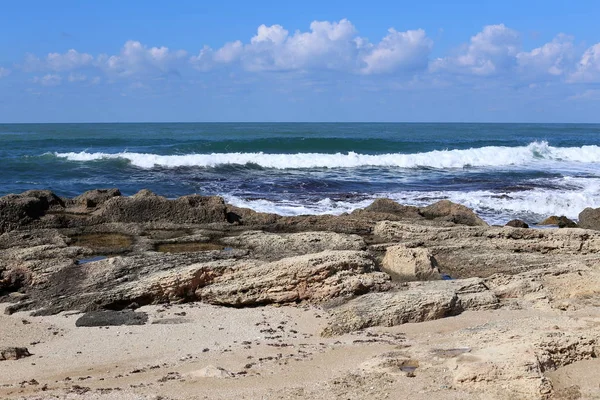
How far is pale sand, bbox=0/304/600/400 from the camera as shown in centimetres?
643

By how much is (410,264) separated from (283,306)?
224 centimetres

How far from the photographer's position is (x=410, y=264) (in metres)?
10.5

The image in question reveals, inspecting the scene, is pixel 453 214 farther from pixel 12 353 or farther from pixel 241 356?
pixel 12 353

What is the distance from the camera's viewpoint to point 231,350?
7793 millimetres

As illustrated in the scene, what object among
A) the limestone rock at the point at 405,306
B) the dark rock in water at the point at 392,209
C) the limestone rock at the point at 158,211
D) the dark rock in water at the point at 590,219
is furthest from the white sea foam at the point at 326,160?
the limestone rock at the point at 405,306

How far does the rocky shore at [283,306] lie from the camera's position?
21.6ft

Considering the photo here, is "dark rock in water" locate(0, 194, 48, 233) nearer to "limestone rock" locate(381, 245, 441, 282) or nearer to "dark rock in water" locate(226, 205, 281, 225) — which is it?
"dark rock in water" locate(226, 205, 281, 225)

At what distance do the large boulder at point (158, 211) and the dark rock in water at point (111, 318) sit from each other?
465 centimetres

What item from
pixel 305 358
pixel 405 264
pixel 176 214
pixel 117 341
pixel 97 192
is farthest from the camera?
pixel 97 192

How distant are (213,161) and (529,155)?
66.9 feet

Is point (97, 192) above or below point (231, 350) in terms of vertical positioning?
above

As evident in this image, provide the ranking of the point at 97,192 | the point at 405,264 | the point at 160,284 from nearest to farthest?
1. the point at 160,284
2. the point at 405,264
3. the point at 97,192

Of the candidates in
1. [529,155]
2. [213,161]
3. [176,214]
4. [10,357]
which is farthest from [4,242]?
[529,155]

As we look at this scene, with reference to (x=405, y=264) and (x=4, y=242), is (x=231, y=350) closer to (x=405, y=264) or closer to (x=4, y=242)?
(x=405, y=264)
